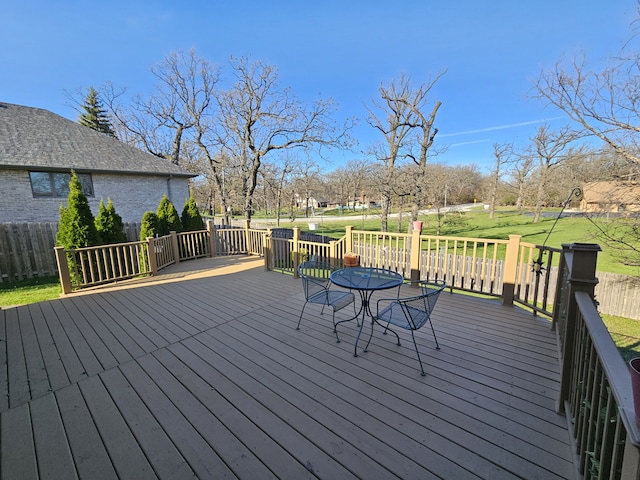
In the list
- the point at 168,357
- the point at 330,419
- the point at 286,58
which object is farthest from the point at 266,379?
the point at 286,58

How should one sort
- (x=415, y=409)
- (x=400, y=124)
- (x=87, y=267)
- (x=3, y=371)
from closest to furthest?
(x=415, y=409), (x=3, y=371), (x=87, y=267), (x=400, y=124)

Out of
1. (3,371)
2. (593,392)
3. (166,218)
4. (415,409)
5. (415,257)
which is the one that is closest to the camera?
(593,392)

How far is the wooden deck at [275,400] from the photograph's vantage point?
161cm

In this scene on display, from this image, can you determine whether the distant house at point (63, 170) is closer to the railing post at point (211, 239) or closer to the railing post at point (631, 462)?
the railing post at point (211, 239)

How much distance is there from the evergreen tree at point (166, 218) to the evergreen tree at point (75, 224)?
2.49 meters

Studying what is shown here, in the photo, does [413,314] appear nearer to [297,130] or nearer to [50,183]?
[50,183]

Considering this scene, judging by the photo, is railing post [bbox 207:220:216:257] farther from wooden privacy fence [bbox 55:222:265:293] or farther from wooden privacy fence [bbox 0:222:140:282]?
wooden privacy fence [bbox 0:222:140:282]

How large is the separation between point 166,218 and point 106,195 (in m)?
3.57

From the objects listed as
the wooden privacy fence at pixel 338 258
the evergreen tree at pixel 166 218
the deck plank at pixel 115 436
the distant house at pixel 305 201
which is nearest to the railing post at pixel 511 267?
the wooden privacy fence at pixel 338 258

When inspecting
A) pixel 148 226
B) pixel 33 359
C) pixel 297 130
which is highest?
pixel 297 130

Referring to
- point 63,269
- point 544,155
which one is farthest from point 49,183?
point 544,155

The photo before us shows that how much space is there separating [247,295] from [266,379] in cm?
253

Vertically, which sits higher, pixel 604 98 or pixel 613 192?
pixel 604 98

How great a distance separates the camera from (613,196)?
5.67 meters
